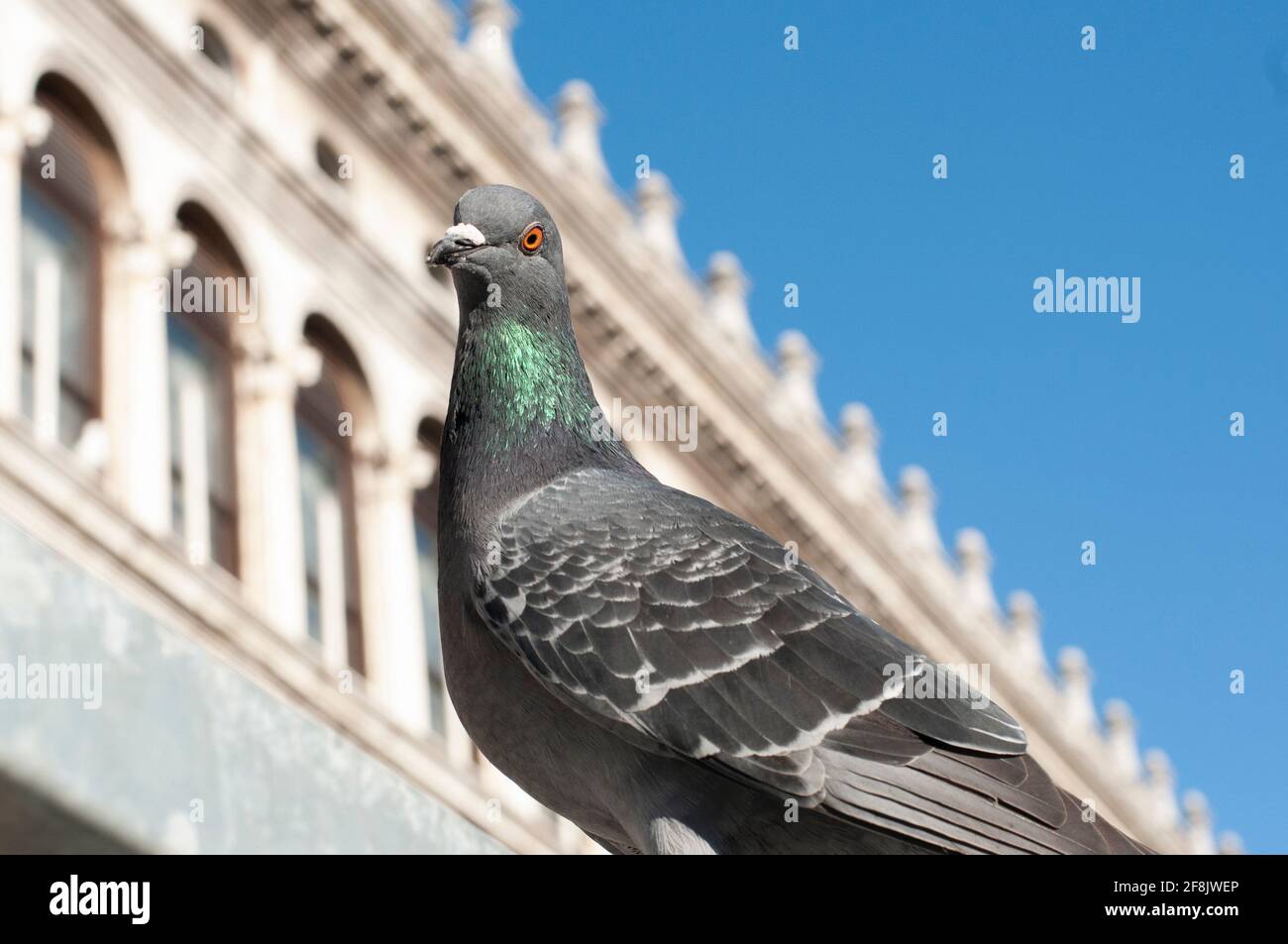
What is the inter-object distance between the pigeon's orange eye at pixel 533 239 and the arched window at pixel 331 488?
21.5m

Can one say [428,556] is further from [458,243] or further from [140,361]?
[458,243]

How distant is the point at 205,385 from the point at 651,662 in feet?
71.7

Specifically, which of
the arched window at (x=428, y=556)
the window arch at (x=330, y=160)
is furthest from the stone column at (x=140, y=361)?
the arched window at (x=428, y=556)

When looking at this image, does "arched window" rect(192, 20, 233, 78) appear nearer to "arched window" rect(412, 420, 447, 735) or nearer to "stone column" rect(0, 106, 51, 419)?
"stone column" rect(0, 106, 51, 419)

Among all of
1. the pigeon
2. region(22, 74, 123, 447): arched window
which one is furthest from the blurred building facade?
the pigeon

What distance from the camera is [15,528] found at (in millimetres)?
3516

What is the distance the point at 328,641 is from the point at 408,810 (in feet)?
69.1

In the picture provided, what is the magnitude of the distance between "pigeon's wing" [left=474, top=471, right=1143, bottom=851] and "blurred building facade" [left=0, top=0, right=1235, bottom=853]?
1544 centimetres

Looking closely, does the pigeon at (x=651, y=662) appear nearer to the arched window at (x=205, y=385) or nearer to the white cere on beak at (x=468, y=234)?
the white cere on beak at (x=468, y=234)
